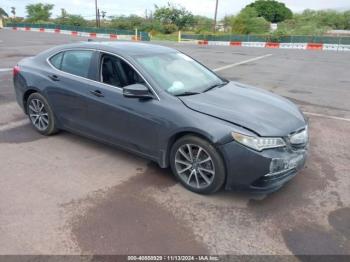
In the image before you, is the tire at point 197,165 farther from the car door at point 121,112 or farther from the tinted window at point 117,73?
the tinted window at point 117,73

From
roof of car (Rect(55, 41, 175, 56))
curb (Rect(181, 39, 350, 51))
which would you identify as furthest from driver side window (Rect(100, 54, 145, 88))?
curb (Rect(181, 39, 350, 51))

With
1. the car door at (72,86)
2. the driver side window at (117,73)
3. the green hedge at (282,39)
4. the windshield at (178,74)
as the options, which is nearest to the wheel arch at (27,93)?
the car door at (72,86)

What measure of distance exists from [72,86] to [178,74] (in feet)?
4.96

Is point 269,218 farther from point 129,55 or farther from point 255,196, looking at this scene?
point 129,55

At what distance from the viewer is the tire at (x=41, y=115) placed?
507cm

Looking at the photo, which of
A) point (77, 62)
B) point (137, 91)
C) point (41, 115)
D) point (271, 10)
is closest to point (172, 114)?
point (137, 91)

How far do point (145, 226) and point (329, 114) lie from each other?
18.6ft

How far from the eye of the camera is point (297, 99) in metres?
8.59

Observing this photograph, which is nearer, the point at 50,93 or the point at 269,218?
the point at 269,218

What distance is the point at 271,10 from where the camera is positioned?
87062 mm

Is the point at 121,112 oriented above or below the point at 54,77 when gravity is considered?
below

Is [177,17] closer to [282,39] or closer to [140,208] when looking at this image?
[282,39]

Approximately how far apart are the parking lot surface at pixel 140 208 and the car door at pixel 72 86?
45 cm

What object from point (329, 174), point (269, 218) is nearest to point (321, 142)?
point (329, 174)
